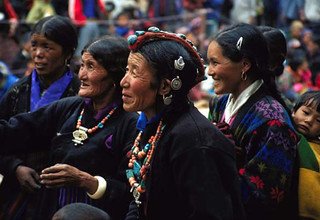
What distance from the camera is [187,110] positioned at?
359 cm

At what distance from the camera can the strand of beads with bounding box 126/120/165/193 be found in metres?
3.64

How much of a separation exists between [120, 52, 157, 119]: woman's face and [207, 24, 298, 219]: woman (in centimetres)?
57

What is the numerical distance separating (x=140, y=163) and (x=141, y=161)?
0.04 feet

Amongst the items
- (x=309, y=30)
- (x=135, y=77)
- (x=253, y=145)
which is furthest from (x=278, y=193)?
(x=309, y=30)

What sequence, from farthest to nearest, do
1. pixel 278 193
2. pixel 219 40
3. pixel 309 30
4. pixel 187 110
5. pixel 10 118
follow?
pixel 309 30 → pixel 10 118 → pixel 219 40 → pixel 278 193 → pixel 187 110

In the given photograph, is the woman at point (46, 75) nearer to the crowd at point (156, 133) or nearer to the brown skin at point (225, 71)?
the crowd at point (156, 133)

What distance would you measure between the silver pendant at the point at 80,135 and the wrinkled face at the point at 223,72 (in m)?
0.77

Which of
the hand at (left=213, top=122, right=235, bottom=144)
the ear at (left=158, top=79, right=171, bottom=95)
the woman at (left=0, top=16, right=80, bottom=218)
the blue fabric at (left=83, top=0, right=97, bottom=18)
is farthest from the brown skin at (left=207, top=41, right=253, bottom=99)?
the blue fabric at (left=83, top=0, right=97, bottom=18)

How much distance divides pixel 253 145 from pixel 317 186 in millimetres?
447

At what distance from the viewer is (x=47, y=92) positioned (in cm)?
498

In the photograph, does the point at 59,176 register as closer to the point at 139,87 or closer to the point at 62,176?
the point at 62,176

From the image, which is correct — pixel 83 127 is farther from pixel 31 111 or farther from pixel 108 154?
pixel 31 111

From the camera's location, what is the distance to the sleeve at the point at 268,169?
3.93 metres

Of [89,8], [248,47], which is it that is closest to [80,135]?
[248,47]
